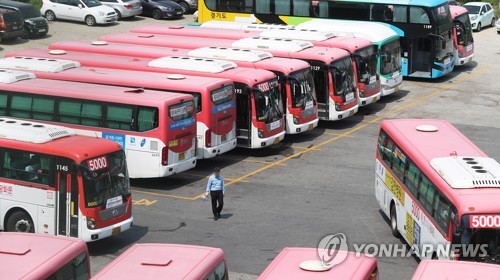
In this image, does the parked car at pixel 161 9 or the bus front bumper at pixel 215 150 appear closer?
the bus front bumper at pixel 215 150

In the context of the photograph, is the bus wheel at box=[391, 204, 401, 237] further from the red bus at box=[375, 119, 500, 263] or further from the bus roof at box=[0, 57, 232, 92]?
the bus roof at box=[0, 57, 232, 92]

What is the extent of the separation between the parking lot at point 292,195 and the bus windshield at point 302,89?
1472 mm

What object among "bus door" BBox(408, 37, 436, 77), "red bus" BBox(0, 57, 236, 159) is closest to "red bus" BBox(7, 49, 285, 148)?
"red bus" BBox(0, 57, 236, 159)

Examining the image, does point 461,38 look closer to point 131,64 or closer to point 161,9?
point 161,9

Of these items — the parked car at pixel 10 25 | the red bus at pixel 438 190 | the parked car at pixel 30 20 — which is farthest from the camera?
the parked car at pixel 30 20

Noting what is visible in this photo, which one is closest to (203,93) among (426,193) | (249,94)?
(249,94)

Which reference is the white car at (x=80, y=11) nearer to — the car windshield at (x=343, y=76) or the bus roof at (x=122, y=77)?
the bus roof at (x=122, y=77)

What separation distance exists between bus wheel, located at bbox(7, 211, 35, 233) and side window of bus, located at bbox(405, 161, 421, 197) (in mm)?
8691

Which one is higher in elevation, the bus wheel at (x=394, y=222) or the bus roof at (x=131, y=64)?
the bus roof at (x=131, y=64)

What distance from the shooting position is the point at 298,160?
32062mm

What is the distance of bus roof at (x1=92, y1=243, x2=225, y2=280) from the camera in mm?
16453

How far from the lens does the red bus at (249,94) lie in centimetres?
3162

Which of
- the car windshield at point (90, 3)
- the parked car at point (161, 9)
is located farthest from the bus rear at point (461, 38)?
the car windshield at point (90, 3)

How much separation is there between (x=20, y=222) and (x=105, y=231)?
2225mm
